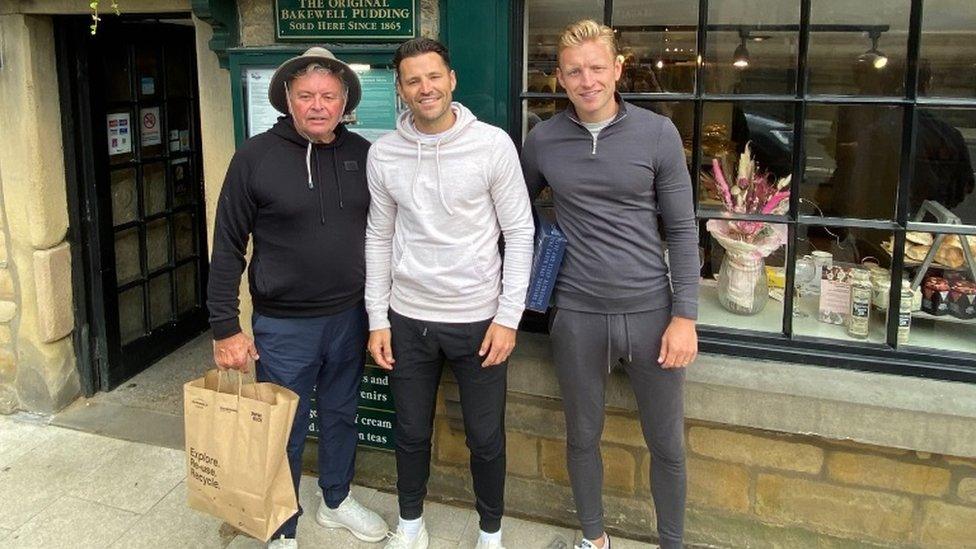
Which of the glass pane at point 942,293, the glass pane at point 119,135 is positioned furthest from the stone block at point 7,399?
the glass pane at point 942,293

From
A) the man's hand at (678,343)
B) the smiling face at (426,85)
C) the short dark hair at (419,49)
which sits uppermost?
the short dark hair at (419,49)

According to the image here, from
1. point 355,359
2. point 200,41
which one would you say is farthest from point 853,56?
point 200,41

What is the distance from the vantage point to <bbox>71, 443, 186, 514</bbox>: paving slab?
11.6 ft

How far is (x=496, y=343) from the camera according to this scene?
2.67m

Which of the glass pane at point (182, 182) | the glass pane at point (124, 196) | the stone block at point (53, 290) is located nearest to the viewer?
the stone block at point (53, 290)

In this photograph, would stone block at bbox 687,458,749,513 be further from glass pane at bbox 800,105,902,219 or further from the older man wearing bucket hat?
the older man wearing bucket hat

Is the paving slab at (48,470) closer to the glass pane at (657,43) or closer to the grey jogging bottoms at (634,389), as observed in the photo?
the grey jogging bottoms at (634,389)

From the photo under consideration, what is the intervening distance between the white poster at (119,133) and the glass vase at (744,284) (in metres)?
3.45

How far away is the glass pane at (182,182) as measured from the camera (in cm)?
509

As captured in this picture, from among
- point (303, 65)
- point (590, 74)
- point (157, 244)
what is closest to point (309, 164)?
point (303, 65)

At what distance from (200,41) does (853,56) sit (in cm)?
274

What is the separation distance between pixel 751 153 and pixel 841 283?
62 centimetres

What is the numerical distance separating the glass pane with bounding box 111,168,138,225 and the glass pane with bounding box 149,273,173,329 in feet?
→ 1.61

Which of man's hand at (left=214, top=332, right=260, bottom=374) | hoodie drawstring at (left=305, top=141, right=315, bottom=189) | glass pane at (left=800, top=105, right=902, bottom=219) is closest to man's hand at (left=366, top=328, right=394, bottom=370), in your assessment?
man's hand at (left=214, top=332, right=260, bottom=374)
